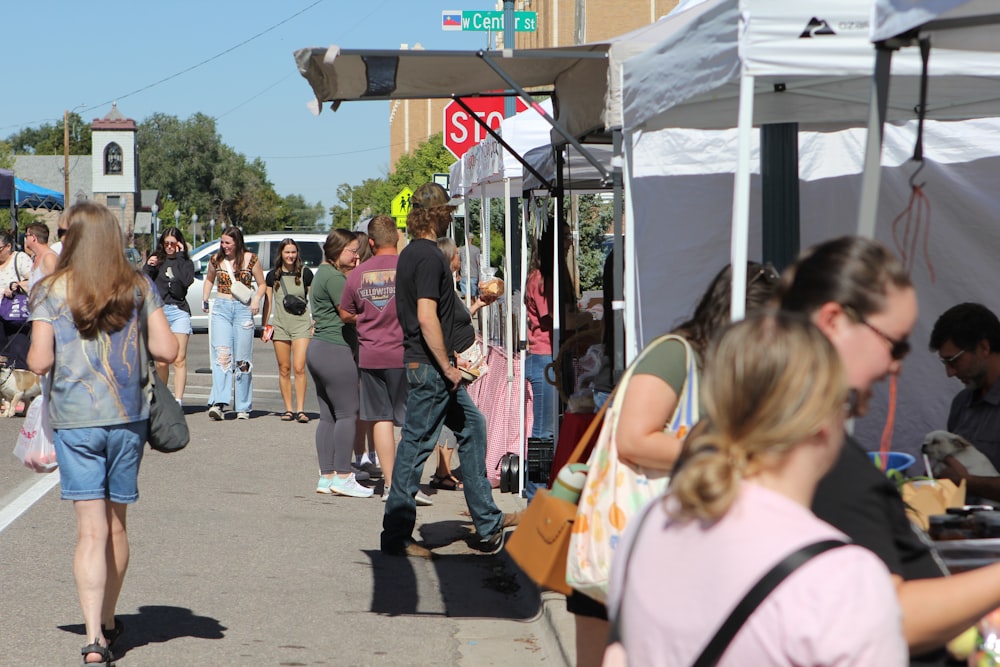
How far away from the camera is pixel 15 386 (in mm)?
13188

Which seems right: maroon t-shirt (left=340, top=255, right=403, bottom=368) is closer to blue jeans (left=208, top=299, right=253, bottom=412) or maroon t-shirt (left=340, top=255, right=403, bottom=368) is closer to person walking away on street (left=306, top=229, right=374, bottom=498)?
person walking away on street (left=306, top=229, right=374, bottom=498)

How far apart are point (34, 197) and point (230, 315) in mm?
12981

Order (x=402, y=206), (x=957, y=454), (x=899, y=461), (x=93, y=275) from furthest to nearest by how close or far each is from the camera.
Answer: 1. (x=402, y=206)
2. (x=93, y=275)
3. (x=957, y=454)
4. (x=899, y=461)

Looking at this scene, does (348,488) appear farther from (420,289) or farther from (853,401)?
(853,401)

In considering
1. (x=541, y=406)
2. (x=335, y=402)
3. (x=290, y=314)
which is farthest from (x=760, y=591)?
(x=290, y=314)

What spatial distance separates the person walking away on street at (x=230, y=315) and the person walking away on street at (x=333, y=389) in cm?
351

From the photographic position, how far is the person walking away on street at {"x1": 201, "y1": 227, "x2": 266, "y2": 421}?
1289 cm

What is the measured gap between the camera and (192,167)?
361ft

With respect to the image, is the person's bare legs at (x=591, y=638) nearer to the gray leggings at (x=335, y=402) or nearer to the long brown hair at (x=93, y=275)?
the long brown hair at (x=93, y=275)

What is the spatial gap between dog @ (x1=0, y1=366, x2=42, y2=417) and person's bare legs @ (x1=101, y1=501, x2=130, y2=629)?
28.1ft

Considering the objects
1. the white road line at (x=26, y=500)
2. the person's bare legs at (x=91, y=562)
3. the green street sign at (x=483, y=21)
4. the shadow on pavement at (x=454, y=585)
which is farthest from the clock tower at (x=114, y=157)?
the person's bare legs at (x=91, y=562)

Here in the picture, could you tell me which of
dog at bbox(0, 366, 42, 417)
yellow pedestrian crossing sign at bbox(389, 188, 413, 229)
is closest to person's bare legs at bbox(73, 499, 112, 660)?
dog at bbox(0, 366, 42, 417)

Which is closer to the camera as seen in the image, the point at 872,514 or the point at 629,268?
the point at 872,514

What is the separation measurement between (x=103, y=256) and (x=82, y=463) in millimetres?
844
